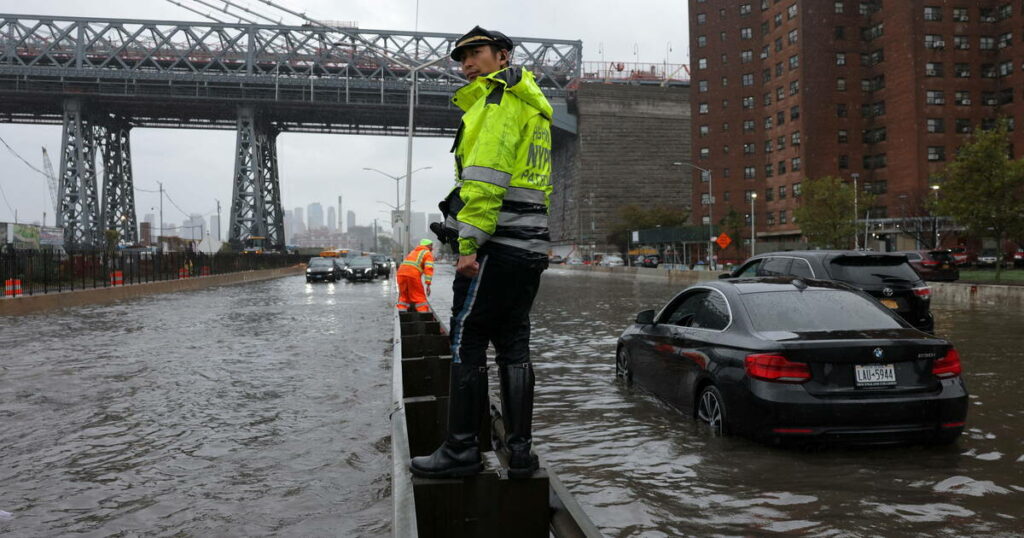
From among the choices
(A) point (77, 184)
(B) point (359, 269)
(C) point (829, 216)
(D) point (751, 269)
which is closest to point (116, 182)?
(A) point (77, 184)

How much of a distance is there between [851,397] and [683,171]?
105 metres

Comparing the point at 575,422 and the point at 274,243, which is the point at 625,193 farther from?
the point at 575,422

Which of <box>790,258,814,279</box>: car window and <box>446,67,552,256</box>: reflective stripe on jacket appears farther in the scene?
<box>790,258,814,279</box>: car window

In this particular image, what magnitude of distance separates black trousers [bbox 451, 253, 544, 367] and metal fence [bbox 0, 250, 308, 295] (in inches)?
904

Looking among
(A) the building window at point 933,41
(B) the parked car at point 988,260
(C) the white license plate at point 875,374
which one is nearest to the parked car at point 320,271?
(C) the white license plate at point 875,374

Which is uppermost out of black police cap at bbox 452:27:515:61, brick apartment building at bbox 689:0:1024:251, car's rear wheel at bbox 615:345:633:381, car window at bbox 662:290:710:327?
brick apartment building at bbox 689:0:1024:251

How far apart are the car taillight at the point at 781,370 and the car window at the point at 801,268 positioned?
532 cm

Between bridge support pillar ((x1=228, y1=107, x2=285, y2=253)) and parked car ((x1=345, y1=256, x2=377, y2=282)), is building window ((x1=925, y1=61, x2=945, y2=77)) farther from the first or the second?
bridge support pillar ((x1=228, y1=107, x2=285, y2=253))

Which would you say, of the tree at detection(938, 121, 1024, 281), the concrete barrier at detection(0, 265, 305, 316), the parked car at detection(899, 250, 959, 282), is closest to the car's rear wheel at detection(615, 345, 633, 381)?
the concrete barrier at detection(0, 265, 305, 316)

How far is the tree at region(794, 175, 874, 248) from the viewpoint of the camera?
2067 inches

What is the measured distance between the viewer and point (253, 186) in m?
84.8

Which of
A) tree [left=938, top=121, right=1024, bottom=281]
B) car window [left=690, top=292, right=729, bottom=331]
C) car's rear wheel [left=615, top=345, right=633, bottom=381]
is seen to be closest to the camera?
car window [left=690, top=292, right=729, bottom=331]

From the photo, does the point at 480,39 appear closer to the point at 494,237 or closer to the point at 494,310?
the point at 494,237

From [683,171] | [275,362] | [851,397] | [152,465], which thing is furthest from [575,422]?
[683,171]
